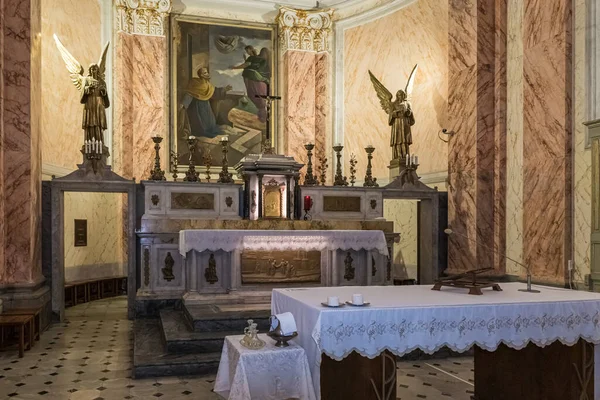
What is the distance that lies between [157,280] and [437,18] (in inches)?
334

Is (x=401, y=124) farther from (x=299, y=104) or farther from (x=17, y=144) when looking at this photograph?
(x=17, y=144)

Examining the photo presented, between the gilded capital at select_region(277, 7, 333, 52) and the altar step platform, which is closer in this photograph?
the altar step platform

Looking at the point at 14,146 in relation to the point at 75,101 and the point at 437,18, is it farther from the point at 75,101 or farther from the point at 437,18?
the point at 437,18

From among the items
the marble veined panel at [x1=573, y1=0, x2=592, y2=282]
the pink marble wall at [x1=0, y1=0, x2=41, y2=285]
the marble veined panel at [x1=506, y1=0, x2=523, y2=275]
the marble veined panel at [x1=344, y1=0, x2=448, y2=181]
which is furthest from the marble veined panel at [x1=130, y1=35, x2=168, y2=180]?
the marble veined panel at [x1=573, y1=0, x2=592, y2=282]

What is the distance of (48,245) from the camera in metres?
9.99

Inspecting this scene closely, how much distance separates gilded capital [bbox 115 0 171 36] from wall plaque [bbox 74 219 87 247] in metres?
4.98

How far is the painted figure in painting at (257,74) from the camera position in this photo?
49.3ft

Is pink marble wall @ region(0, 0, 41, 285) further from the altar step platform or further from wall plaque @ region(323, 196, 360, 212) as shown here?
wall plaque @ region(323, 196, 360, 212)

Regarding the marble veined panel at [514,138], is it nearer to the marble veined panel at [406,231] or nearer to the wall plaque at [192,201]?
the marble veined panel at [406,231]

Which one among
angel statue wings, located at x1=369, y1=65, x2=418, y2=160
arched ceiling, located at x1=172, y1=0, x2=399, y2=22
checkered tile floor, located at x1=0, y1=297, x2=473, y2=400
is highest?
arched ceiling, located at x1=172, y1=0, x2=399, y2=22

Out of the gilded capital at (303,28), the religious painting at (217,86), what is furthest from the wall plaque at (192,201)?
the gilded capital at (303,28)

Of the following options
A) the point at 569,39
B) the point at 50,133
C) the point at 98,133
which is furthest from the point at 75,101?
the point at 569,39

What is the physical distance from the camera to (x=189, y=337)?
723 cm

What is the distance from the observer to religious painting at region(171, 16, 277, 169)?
14.4m
